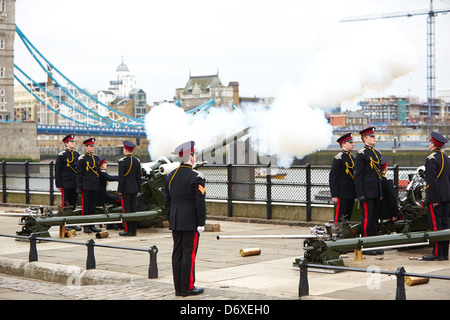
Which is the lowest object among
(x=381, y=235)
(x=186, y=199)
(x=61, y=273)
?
(x=61, y=273)

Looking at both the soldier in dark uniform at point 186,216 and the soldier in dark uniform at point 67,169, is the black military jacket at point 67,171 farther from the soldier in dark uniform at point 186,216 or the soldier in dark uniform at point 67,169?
the soldier in dark uniform at point 186,216

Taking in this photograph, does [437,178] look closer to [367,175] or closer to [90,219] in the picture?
[367,175]

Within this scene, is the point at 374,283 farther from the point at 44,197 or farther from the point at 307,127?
the point at 44,197

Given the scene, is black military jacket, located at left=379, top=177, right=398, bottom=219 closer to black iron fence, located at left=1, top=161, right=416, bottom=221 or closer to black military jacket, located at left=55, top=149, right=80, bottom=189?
black iron fence, located at left=1, top=161, right=416, bottom=221

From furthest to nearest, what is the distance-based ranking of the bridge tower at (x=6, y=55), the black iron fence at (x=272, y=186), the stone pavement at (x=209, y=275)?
1. the bridge tower at (x=6, y=55)
2. the black iron fence at (x=272, y=186)
3. the stone pavement at (x=209, y=275)

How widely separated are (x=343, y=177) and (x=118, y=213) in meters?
4.51

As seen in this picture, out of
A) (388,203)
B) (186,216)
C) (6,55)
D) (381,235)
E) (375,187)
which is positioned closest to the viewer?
(186,216)

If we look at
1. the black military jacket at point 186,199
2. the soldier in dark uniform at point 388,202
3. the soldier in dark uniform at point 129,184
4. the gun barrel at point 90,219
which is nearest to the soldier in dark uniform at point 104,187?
the soldier in dark uniform at point 129,184

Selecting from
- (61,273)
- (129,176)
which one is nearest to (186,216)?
(61,273)

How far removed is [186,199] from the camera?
845cm

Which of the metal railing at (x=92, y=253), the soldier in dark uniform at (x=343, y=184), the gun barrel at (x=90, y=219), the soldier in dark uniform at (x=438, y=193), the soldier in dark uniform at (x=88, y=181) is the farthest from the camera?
the soldier in dark uniform at (x=88, y=181)

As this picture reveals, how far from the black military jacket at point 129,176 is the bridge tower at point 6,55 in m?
99.1

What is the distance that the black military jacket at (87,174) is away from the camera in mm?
14188

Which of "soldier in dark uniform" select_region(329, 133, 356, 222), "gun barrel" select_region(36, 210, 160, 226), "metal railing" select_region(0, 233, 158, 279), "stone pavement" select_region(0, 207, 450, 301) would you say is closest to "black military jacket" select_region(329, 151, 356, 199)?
"soldier in dark uniform" select_region(329, 133, 356, 222)
